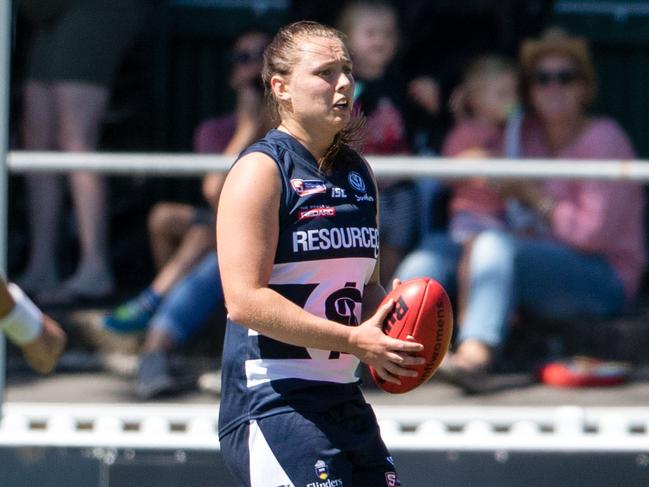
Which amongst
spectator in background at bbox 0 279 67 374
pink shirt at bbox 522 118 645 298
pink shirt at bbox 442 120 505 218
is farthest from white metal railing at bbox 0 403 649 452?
pink shirt at bbox 442 120 505 218

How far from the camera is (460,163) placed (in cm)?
429

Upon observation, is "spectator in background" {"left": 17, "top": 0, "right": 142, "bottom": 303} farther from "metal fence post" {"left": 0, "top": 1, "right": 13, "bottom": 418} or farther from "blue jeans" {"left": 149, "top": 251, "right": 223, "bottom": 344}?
"metal fence post" {"left": 0, "top": 1, "right": 13, "bottom": 418}

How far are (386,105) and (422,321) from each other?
2.44 m

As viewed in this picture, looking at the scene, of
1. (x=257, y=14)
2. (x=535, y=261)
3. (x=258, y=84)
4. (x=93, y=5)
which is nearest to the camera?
(x=535, y=261)

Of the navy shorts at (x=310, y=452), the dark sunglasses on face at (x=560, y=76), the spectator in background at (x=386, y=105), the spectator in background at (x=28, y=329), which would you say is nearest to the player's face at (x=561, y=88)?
the dark sunglasses on face at (x=560, y=76)

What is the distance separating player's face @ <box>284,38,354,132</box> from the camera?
9.37 feet

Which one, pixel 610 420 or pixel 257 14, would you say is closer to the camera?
pixel 610 420

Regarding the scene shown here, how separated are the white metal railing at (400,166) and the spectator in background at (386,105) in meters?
0.81

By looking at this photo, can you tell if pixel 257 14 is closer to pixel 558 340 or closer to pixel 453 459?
pixel 558 340

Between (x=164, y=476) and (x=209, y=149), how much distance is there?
5.33ft

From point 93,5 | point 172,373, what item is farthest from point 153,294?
point 93,5

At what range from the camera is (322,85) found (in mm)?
2854

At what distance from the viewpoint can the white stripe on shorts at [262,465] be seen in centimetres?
284

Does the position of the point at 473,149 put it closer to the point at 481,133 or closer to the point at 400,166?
the point at 481,133
